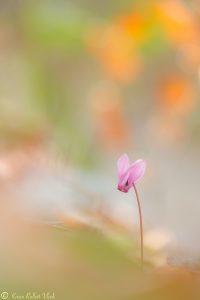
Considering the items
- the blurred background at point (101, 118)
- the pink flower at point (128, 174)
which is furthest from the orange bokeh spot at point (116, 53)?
the pink flower at point (128, 174)

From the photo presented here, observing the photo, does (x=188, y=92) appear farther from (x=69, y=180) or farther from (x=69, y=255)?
(x=69, y=255)

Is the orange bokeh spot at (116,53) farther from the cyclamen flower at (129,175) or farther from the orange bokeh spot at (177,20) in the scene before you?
the cyclamen flower at (129,175)

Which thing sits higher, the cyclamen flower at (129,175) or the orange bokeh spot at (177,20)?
the orange bokeh spot at (177,20)

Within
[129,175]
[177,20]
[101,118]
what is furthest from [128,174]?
[177,20]

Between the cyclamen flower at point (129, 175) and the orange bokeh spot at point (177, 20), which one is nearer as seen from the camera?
the cyclamen flower at point (129, 175)

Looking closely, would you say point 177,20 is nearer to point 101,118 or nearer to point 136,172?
point 101,118

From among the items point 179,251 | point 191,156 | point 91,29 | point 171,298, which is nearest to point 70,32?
point 91,29

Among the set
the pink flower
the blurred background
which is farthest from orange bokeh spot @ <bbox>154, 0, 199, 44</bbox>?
the pink flower

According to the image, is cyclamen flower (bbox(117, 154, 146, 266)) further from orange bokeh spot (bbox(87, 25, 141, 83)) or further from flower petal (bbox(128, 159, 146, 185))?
orange bokeh spot (bbox(87, 25, 141, 83))
